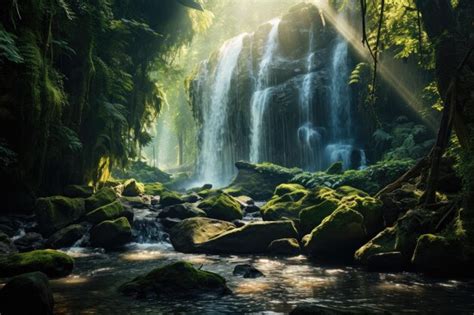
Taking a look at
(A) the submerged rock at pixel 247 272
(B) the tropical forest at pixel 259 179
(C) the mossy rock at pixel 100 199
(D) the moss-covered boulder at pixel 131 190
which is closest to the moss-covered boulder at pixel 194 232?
(B) the tropical forest at pixel 259 179

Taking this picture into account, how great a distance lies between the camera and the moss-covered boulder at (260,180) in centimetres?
2242

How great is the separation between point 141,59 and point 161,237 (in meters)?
12.9

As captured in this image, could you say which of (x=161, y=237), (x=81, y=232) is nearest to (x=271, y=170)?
(x=161, y=237)

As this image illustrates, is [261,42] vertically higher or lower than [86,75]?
higher

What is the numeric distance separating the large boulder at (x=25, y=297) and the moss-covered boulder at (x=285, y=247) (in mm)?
6266

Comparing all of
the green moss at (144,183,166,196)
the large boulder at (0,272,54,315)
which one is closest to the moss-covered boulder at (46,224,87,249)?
the large boulder at (0,272,54,315)

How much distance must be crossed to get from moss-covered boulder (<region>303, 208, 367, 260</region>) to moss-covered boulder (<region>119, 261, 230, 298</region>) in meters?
3.55

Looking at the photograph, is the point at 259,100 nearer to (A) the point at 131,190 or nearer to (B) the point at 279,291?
(A) the point at 131,190

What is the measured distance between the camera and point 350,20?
90.3 ft

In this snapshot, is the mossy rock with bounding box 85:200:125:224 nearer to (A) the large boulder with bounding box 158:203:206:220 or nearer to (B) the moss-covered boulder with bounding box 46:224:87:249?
(B) the moss-covered boulder with bounding box 46:224:87:249

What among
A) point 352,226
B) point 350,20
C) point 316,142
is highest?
point 350,20

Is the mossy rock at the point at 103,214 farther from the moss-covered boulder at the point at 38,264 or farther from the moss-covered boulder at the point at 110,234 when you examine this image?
the moss-covered boulder at the point at 38,264

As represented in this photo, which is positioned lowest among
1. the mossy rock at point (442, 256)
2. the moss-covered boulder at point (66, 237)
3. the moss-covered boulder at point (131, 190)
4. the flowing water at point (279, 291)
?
the flowing water at point (279, 291)

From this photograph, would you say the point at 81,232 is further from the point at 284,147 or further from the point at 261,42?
the point at 261,42
